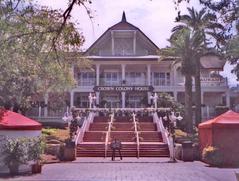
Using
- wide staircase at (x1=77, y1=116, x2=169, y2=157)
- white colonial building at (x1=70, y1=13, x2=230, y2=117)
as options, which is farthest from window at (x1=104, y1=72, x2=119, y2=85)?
wide staircase at (x1=77, y1=116, x2=169, y2=157)

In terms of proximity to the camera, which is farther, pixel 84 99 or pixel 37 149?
pixel 84 99

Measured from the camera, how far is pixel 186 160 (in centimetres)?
2719

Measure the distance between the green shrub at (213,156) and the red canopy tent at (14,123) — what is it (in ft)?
29.3

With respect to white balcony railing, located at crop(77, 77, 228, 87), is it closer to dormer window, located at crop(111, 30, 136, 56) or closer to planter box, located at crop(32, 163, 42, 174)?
dormer window, located at crop(111, 30, 136, 56)

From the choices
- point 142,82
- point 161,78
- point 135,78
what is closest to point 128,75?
point 135,78

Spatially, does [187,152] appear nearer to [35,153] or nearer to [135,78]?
[35,153]

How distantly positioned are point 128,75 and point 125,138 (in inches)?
836

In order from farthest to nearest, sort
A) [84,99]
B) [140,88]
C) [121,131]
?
[84,99] → [140,88] → [121,131]

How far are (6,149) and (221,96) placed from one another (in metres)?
40.3

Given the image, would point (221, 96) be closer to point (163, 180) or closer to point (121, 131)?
point (121, 131)

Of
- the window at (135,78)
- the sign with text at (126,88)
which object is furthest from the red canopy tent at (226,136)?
the window at (135,78)

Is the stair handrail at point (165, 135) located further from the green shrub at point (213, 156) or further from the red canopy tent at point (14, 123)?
the red canopy tent at point (14, 123)

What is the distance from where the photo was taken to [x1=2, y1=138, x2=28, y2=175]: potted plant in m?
19.3

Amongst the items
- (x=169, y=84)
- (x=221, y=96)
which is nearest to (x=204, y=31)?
(x=169, y=84)
